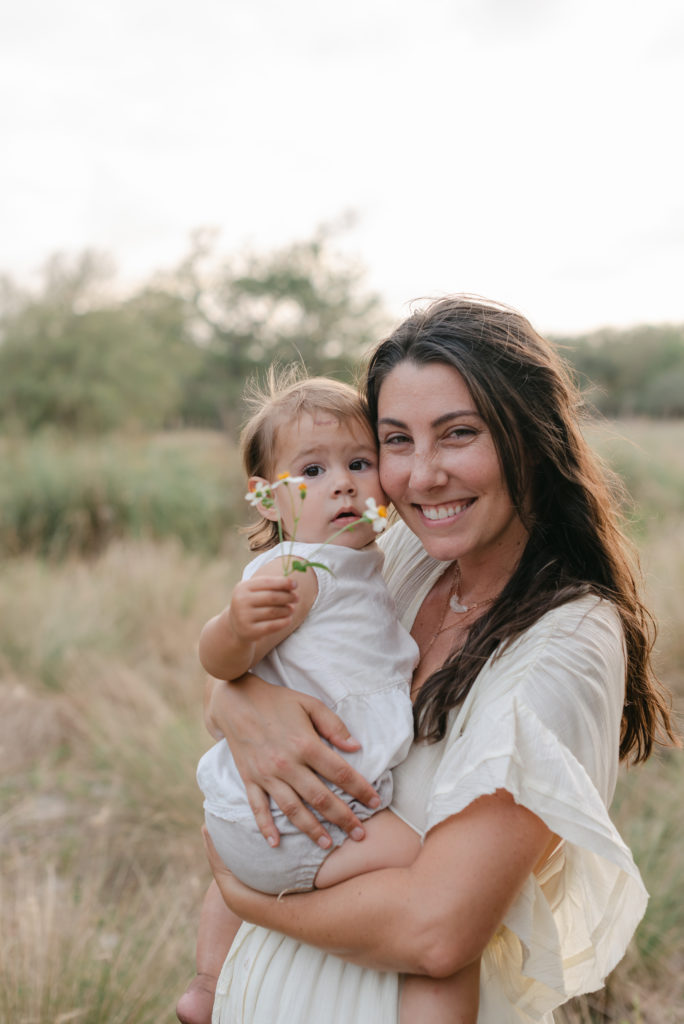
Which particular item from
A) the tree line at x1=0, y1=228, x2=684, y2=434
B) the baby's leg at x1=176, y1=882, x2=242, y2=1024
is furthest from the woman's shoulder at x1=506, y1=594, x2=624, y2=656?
the tree line at x1=0, y1=228, x2=684, y2=434

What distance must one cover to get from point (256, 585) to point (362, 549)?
59 cm

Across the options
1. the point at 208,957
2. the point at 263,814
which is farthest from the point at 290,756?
the point at 208,957

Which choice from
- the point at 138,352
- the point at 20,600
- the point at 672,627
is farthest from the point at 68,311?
the point at 672,627

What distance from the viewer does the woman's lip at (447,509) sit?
2035 mm

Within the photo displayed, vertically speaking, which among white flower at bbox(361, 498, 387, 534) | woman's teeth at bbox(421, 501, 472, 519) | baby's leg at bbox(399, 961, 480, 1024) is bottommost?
baby's leg at bbox(399, 961, 480, 1024)

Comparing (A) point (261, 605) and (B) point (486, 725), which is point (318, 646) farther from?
(B) point (486, 725)

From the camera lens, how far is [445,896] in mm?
1546

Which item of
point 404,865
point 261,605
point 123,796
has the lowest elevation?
point 123,796

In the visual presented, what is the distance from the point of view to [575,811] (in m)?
1.57

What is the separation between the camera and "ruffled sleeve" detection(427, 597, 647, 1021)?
1.58 metres

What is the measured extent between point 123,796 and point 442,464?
362 cm

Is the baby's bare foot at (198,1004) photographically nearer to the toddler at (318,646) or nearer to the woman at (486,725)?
the toddler at (318,646)

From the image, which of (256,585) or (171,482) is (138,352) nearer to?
(171,482)

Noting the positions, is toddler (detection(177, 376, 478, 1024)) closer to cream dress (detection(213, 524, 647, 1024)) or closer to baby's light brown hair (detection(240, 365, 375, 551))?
baby's light brown hair (detection(240, 365, 375, 551))
